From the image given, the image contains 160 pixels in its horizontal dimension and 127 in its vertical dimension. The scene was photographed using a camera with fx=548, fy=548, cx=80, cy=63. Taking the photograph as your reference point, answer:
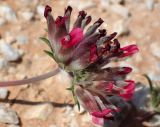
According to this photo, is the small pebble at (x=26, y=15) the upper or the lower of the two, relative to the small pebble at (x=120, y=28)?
upper

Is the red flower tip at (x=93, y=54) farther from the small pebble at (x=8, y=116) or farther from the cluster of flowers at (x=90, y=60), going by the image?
the small pebble at (x=8, y=116)

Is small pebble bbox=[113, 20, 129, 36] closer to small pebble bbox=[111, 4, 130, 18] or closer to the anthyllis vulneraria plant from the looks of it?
small pebble bbox=[111, 4, 130, 18]

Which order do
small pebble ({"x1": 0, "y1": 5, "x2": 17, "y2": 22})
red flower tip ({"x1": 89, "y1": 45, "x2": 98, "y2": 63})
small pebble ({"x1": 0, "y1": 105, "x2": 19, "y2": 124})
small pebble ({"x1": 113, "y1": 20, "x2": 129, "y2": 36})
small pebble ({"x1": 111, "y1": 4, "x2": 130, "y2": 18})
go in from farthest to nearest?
small pebble ({"x1": 111, "y1": 4, "x2": 130, "y2": 18}) < small pebble ({"x1": 113, "y1": 20, "x2": 129, "y2": 36}) < small pebble ({"x1": 0, "y1": 5, "x2": 17, "y2": 22}) < small pebble ({"x1": 0, "y1": 105, "x2": 19, "y2": 124}) < red flower tip ({"x1": 89, "y1": 45, "x2": 98, "y2": 63})

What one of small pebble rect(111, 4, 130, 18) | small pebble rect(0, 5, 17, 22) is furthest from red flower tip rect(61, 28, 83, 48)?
small pebble rect(111, 4, 130, 18)

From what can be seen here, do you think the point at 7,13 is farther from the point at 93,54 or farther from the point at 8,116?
the point at 93,54

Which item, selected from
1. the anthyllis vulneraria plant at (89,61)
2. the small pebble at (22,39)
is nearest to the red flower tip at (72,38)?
the anthyllis vulneraria plant at (89,61)

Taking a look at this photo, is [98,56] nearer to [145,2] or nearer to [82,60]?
[82,60]

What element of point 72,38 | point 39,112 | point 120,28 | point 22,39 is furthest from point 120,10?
point 72,38

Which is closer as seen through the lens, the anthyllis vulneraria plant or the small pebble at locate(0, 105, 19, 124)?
the anthyllis vulneraria plant

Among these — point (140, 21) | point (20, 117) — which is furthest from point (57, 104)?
point (140, 21)
